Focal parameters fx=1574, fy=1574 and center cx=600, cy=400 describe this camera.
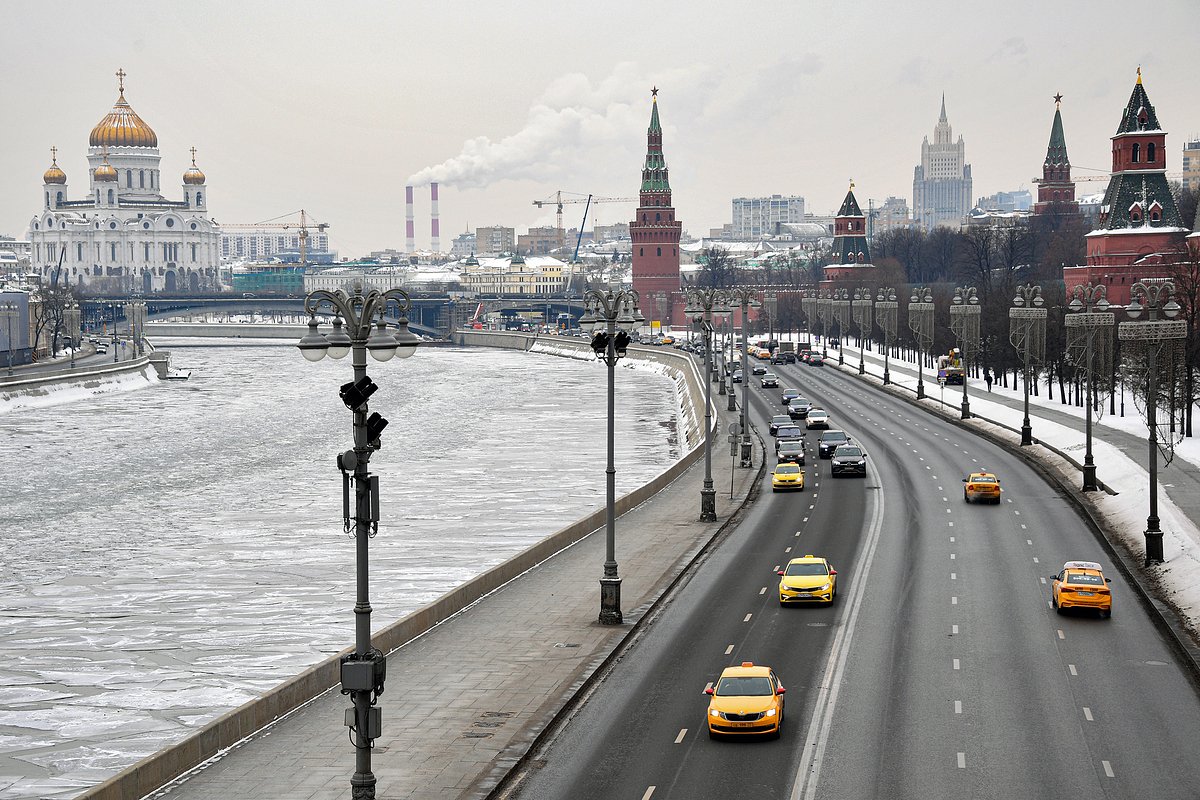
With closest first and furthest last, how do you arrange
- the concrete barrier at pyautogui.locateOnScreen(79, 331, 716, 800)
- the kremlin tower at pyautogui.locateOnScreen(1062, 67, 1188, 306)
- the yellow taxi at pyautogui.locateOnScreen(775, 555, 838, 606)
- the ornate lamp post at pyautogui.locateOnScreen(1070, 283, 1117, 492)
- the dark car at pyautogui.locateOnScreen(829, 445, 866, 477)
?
the concrete barrier at pyautogui.locateOnScreen(79, 331, 716, 800), the yellow taxi at pyautogui.locateOnScreen(775, 555, 838, 606), the ornate lamp post at pyautogui.locateOnScreen(1070, 283, 1117, 492), the dark car at pyautogui.locateOnScreen(829, 445, 866, 477), the kremlin tower at pyautogui.locateOnScreen(1062, 67, 1188, 306)

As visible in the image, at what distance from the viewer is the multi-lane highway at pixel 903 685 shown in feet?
70.3

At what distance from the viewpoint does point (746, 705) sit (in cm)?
2327

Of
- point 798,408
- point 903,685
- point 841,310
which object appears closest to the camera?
point 903,685

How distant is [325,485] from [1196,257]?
149 feet

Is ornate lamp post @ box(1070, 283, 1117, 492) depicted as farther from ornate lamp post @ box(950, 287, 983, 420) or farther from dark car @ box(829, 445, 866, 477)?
dark car @ box(829, 445, 866, 477)

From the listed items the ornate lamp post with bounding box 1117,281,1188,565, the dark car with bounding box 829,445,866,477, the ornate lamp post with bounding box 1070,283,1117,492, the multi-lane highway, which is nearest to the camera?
the multi-lane highway

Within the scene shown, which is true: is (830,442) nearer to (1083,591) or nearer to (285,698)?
(1083,591)

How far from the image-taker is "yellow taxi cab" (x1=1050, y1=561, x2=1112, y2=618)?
31953mm

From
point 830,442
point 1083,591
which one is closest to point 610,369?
point 1083,591

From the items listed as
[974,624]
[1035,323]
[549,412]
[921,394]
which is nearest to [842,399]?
[921,394]

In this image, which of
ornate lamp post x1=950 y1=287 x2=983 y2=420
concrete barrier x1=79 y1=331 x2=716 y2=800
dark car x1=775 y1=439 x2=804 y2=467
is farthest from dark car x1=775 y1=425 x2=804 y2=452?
concrete barrier x1=79 y1=331 x2=716 y2=800

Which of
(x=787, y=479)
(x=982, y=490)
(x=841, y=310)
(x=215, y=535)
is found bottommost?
(x=215, y=535)

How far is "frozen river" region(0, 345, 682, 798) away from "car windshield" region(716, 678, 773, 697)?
417 inches

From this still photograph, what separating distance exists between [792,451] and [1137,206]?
59385 mm
